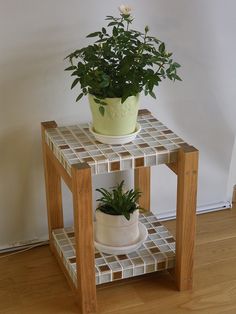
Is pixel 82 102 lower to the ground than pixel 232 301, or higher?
higher

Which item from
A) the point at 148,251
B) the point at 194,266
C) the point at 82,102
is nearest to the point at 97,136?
the point at 82,102

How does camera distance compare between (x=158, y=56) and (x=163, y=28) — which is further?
(x=163, y=28)

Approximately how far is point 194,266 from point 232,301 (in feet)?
0.73

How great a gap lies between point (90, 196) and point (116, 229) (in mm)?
266

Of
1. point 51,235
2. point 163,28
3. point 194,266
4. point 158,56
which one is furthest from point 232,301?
point 163,28

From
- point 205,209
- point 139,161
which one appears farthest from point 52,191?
point 205,209

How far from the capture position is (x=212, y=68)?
2.14m

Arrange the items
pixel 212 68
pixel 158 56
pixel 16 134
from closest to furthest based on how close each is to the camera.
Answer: pixel 158 56
pixel 16 134
pixel 212 68

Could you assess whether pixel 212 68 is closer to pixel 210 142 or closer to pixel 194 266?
pixel 210 142

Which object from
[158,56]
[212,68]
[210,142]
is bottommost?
[210,142]

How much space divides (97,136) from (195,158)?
319mm

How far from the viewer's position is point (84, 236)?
166cm

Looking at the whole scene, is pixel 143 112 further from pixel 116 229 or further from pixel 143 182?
pixel 116 229

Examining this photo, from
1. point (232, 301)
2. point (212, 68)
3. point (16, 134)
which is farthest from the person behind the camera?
point (212, 68)
